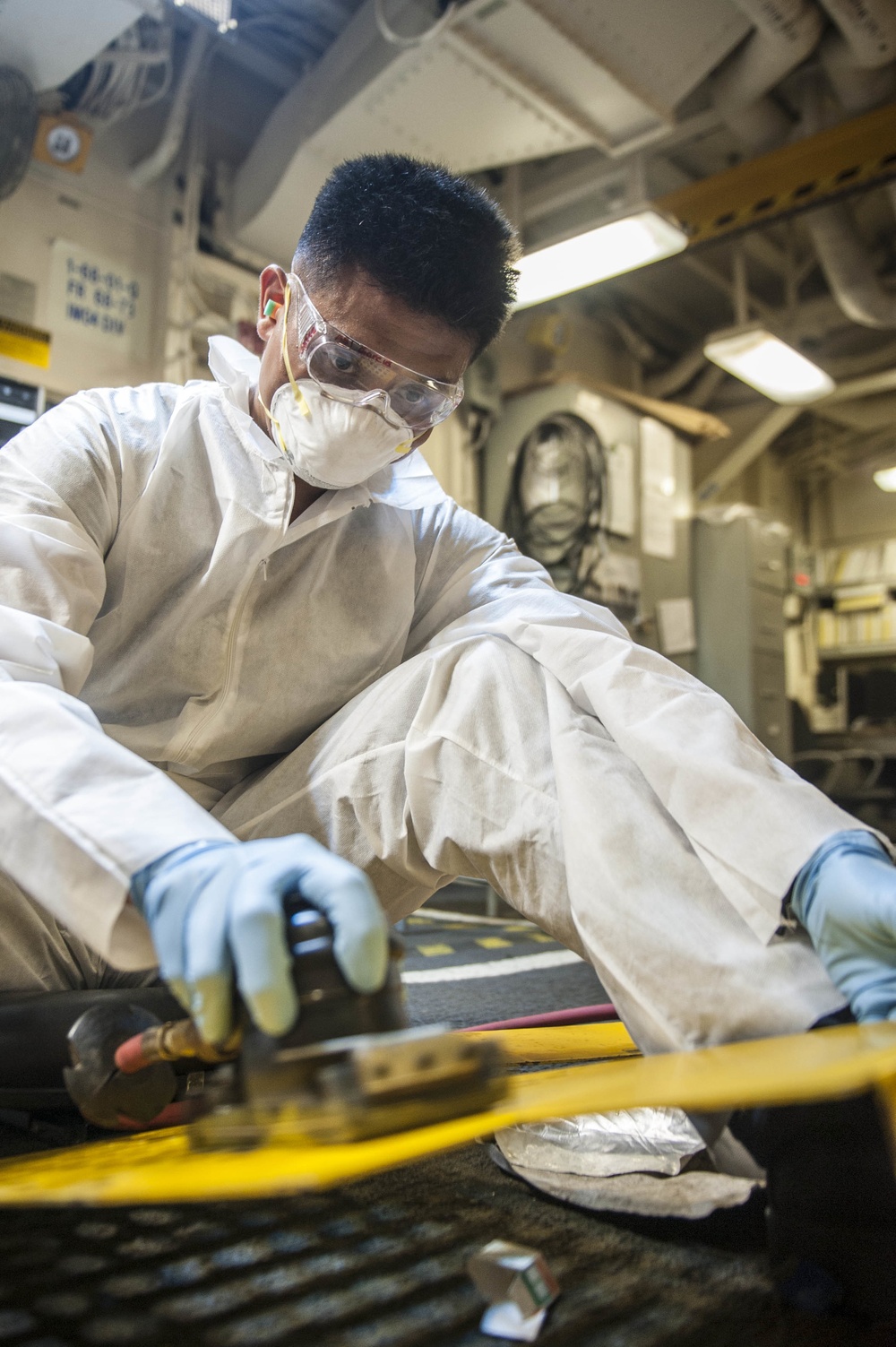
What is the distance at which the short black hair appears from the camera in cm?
111

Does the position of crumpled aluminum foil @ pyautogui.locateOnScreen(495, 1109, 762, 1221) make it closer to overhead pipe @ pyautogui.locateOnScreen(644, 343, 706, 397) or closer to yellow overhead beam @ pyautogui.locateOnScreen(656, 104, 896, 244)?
yellow overhead beam @ pyautogui.locateOnScreen(656, 104, 896, 244)

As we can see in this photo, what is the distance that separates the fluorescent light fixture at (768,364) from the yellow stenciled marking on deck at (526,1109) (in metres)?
3.63

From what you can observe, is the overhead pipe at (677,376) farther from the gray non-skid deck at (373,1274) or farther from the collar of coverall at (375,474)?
the gray non-skid deck at (373,1274)

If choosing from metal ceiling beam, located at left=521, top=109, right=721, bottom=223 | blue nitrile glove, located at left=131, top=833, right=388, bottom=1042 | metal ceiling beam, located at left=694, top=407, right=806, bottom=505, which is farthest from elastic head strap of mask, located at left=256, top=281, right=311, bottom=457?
metal ceiling beam, located at left=694, top=407, right=806, bottom=505

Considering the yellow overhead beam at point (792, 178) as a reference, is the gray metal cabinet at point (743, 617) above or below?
below

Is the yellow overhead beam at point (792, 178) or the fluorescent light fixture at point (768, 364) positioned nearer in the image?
the yellow overhead beam at point (792, 178)

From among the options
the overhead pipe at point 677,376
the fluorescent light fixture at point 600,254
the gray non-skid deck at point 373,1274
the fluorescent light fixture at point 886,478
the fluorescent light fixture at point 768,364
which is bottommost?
the gray non-skid deck at point 373,1274

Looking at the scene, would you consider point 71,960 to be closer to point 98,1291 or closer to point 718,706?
point 98,1291

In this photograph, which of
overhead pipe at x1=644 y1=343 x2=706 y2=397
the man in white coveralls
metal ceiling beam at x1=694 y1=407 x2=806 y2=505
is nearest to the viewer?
the man in white coveralls

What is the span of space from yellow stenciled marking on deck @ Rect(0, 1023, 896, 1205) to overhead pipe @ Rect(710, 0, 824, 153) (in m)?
2.99

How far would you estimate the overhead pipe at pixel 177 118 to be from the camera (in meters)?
2.94

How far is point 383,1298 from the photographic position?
2.02 ft

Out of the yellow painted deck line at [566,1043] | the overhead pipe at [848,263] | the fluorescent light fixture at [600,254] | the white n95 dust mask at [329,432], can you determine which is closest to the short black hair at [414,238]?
the white n95 dust mask at [329,432]

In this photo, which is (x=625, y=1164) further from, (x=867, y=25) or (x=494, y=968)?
(x=867, y=25)
